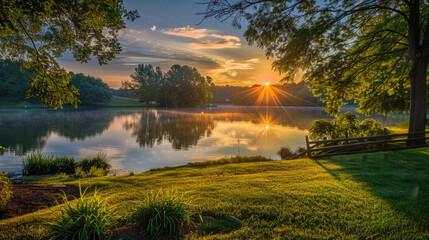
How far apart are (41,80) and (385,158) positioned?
16.2 m

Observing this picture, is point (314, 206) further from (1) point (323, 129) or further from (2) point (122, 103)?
(2) point (122, 103)

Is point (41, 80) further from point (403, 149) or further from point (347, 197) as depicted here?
point (403, 149)

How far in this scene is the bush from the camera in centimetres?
405

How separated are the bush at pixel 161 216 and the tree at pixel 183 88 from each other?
370 feet

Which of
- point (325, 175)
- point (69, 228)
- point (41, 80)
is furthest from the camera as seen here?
point (325, 175)

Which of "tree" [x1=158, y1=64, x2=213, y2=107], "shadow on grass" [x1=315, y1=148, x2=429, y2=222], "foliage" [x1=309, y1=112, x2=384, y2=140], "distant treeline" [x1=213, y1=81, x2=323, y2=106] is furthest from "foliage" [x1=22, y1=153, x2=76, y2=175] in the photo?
"distant treeline" [x1=213, y1=81, x2=323, y2=106]

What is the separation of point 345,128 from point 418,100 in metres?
6.20

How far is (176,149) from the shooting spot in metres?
24.5

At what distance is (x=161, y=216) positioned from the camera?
4234 millimetres

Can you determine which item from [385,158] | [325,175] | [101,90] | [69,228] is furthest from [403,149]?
[101,90]

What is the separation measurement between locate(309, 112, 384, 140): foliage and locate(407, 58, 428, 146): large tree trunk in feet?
15.9

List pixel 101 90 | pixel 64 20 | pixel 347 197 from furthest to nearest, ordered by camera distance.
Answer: pixel 101 90
pixel 64 20
pixel 347 197

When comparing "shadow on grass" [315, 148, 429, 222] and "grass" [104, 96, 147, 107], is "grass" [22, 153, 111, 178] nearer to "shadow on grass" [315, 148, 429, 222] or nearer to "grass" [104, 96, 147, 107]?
"shadow on grass" [315, 148, 429, 222]

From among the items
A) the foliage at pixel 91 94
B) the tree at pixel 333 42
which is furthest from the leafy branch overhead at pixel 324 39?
the foliage at pixel 91 94
